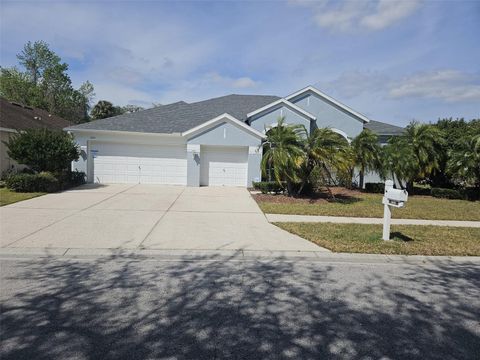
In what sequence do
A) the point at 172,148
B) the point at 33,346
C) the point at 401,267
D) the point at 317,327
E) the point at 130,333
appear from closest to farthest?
the point at 33,346
the point at 130,333
the point at 317,327
the point at 401,267
the point at 172,148

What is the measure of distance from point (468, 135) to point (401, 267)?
13799 mm

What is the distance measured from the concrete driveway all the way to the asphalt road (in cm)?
109

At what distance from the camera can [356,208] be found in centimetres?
1216

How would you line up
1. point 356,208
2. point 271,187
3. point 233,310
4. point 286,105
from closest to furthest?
point 233,310, point 356,208, point 271,187, point 286,105

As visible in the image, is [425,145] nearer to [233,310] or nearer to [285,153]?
[285,153]

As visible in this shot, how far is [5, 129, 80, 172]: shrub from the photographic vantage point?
554 inches

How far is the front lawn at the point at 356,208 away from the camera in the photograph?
11.0 m

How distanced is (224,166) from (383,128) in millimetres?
10699

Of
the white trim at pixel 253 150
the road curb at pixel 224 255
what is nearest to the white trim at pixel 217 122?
the white trim at pixel 253 150

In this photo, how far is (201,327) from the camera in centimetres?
362

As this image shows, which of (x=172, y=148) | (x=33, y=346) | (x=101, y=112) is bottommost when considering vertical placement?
(x=33, y=346)

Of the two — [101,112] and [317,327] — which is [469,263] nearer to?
[317,327]

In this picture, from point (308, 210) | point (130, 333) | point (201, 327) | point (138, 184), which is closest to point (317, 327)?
point (201, 327)

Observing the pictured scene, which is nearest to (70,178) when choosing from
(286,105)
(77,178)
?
(77,178)
